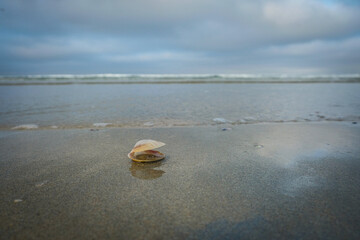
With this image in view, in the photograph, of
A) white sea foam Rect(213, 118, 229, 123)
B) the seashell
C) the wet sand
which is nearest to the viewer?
the wet sand

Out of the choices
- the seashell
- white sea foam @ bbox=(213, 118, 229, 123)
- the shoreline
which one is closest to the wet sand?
the seashell

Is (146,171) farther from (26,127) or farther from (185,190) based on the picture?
(26,127)

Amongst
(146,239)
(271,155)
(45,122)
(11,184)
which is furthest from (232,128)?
(45,122)

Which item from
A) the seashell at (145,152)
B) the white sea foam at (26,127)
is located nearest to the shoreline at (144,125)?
the white sea foam at (26,127)

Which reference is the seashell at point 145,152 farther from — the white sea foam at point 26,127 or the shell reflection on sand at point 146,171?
the white sea foam at point 26,127

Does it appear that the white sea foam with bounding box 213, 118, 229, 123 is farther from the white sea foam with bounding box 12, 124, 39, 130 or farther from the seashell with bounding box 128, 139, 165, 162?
the white sea foam with bounding box 12, 124, 39, 130

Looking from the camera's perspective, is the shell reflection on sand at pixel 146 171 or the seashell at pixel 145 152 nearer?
the shell reflection on sand at pixel 146 171

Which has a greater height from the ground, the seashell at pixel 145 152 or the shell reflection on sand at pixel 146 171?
the seashell at pixel 145 152
